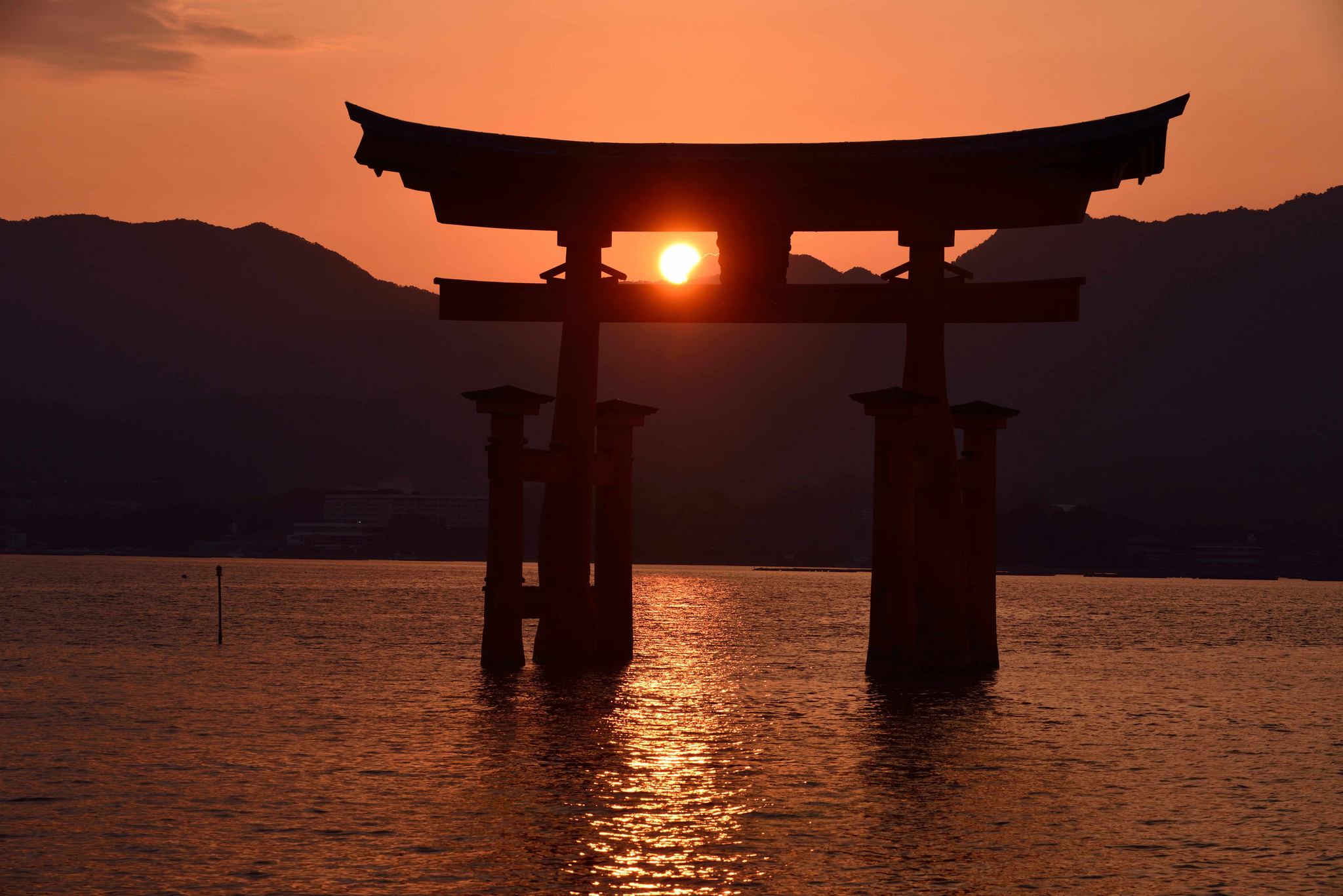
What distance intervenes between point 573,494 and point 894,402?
669cm

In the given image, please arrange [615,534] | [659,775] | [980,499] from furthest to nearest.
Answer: [615,534] < [980,499] < [659,775]

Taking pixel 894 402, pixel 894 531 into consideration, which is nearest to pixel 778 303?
pixel 894 402

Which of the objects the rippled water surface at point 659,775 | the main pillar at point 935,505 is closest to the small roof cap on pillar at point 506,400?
the rippled water surface at point 659,775

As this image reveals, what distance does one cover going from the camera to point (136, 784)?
711 inches

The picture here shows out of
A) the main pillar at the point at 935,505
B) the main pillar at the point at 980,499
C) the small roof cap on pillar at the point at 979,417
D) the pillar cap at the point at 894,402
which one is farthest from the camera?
the small roof cap on pillar at the point at 979,417

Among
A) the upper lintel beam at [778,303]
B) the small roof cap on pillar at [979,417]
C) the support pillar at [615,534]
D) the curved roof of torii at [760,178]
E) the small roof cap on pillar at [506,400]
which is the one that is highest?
the curved roof of torii at [760,178]

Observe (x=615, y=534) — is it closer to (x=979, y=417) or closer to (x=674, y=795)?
(x=979, y=417)

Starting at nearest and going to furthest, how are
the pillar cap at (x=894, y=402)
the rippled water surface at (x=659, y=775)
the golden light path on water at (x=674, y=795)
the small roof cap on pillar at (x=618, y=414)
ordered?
the golden light path on water at (x=674, y=795) < the rippled water surface at (x=659, y=775) < the pillar cap at (x=894, y=402) < the small roof cap on pillar at (x=618, y=414)

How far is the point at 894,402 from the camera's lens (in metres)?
24.2

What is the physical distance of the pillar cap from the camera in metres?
24.3

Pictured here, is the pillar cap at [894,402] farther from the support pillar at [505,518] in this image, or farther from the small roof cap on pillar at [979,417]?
the support pillar at [505,518]

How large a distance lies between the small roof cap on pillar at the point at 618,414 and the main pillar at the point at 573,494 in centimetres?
177

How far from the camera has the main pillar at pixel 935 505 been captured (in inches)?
1024

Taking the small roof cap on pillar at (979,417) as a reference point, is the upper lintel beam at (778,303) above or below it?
above
